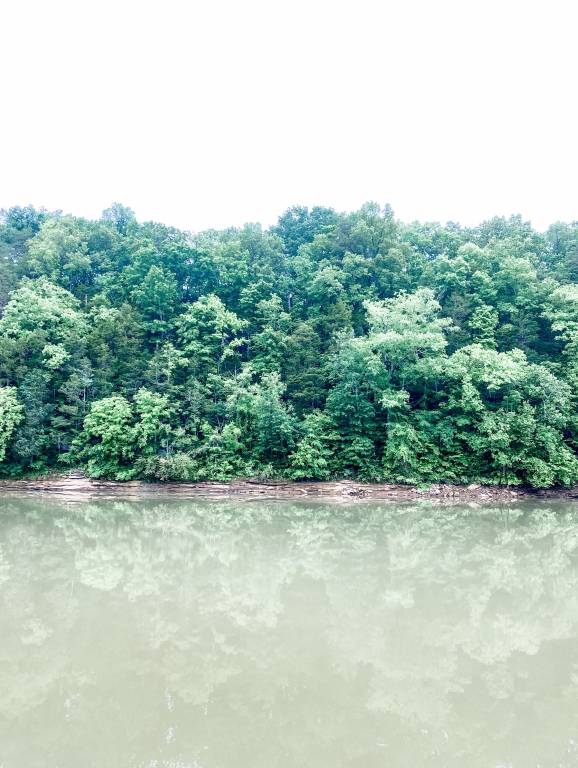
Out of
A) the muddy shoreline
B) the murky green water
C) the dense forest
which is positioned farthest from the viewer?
the dense forest

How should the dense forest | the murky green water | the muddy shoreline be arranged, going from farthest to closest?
the dense forest, the muddy shoreline, the murky green water

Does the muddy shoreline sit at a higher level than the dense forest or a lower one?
lower

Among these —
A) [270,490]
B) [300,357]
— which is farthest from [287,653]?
[300,357]

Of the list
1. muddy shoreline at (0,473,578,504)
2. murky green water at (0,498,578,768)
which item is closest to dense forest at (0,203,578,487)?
muddy shoreline at (0,473,578,504)

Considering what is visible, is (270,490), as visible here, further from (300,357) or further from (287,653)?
(287,653)

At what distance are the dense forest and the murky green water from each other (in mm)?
7867

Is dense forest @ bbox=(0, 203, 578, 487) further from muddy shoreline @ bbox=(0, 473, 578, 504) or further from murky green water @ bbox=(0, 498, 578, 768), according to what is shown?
murky green water @ bbox=(0, 498, 578, 768)

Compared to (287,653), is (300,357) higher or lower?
higher

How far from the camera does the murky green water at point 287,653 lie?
4.46m

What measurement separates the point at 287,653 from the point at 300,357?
17159 millimetres

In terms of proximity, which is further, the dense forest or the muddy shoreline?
the dense forest

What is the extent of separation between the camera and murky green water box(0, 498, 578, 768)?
14.6 feet

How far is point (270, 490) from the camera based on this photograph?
65.2 feet

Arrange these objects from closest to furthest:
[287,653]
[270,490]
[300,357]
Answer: [287,653]
[270,490]
[300,357]
